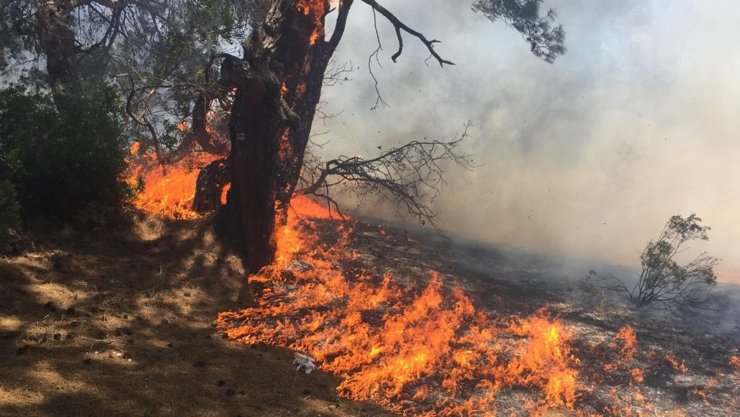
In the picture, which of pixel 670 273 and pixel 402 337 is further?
pixel 670 273

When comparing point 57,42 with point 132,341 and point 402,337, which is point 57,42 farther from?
point 402,337

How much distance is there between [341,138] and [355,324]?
1652 cm

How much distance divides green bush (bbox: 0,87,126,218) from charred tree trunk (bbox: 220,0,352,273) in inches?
77.9

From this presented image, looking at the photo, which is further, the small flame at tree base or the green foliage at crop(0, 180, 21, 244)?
the small flame at tree base

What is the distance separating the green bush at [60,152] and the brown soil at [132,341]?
0.60 m

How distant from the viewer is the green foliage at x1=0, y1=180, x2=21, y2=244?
5.44m

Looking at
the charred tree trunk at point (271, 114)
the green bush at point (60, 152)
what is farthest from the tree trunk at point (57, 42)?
the charred tree trunk at point (271, 114)

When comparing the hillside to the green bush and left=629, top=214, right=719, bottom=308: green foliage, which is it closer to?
the green bush

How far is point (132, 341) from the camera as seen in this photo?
17.5 feet

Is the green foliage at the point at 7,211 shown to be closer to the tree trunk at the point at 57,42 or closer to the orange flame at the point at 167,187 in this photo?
the orange flame at the point at 167,187

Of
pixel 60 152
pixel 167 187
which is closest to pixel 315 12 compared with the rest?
pixel 167 187

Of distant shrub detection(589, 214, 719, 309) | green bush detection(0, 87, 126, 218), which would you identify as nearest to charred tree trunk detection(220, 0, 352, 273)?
green bush detection(0, 87, 126, 218)

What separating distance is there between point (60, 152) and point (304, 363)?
5.02m

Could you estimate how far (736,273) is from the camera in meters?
13.9
